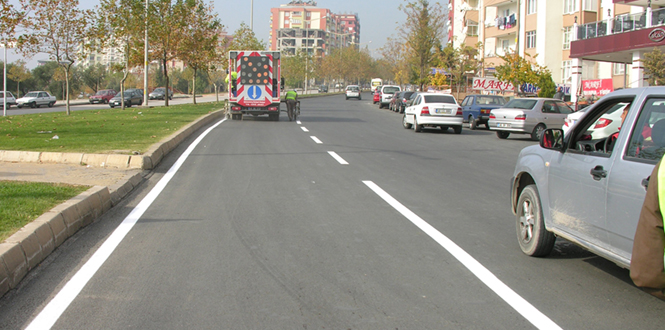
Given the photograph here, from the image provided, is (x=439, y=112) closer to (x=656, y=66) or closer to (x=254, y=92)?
(x=254, y=92)

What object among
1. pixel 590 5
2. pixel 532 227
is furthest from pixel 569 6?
pixel 532 227

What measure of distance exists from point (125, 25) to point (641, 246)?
3259 cm

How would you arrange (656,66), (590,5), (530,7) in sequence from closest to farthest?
(656,66)
(590,5)
(530,7)

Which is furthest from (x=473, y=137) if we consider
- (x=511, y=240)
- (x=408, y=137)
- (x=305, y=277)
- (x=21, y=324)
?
(x=21, y=324)

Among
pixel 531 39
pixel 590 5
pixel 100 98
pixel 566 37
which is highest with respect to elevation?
pixel 590 5

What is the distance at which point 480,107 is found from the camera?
25844 millimetres

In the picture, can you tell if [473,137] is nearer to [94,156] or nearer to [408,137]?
[408,137]

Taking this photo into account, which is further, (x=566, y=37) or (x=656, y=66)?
(x=566, y=37)

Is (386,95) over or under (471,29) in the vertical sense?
under

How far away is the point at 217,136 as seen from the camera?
1823 centimetres

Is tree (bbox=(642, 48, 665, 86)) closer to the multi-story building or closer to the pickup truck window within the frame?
the pickup truck window

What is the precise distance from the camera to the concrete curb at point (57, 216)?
4707 mm

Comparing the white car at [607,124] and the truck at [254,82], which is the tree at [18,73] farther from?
the white car at [607,124]

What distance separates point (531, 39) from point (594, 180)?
1876 inches
